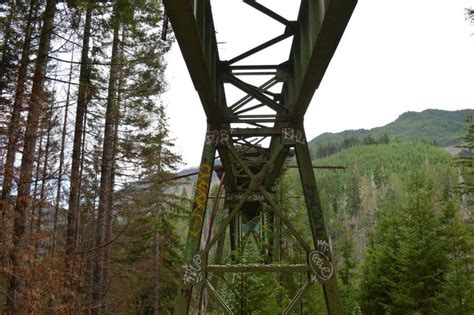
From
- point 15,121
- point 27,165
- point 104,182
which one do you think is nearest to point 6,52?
point 15,121

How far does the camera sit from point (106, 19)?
883 centimetres

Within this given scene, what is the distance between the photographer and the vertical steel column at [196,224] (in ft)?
17.6

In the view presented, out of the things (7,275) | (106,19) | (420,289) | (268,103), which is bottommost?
(420,289)

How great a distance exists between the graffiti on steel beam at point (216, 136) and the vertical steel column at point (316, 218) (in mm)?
1120

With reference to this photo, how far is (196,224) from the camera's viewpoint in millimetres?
5637

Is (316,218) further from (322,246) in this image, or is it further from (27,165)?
(27,165)

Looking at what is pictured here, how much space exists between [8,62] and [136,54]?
4.86 meters

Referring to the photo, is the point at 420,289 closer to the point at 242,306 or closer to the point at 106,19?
the point at 242,306

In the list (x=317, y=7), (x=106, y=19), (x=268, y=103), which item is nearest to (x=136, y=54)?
(x=106, y=19)

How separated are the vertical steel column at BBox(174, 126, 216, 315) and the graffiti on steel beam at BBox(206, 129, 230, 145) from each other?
7cm

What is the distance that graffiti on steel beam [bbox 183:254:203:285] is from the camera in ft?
17.8

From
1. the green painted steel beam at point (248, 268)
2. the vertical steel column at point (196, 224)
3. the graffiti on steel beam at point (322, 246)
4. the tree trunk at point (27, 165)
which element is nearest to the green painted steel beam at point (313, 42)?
the vertical steel column at point (196, 224)

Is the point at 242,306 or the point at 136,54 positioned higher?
the point at 136,54

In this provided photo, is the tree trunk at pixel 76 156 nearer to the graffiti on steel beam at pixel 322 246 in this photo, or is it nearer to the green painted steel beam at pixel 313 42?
the green painted steel beam at pixel 313 42
